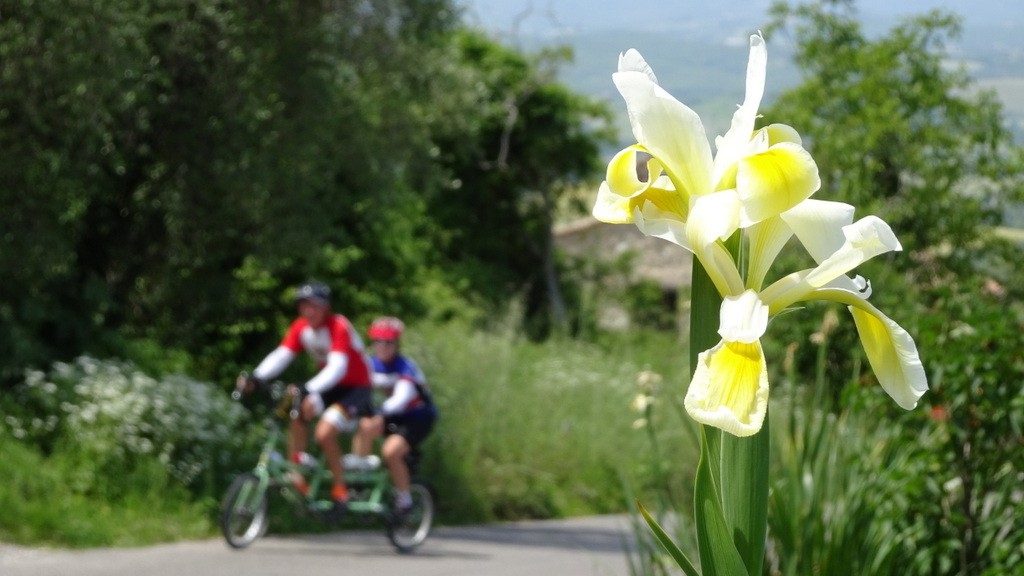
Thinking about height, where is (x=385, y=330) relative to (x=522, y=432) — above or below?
above

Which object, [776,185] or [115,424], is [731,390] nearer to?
[776,185]

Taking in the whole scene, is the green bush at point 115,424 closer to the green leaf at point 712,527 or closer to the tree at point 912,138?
the tree at point 912,138

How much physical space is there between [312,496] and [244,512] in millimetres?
685

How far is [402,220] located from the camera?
22484mm

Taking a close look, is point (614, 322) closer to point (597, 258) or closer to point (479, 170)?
point (597, 258)

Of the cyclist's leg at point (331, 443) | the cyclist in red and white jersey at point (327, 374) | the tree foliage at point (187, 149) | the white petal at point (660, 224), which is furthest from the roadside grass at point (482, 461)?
the white petal at point (660, 224)

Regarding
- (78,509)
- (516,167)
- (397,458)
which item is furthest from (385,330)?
(516,167)

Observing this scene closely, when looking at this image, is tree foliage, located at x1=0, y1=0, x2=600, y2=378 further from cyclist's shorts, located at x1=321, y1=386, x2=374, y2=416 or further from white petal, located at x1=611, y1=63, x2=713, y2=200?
white petal, located at x1=611, y1=63, x2=713, y2=200

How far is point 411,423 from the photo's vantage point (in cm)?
1201

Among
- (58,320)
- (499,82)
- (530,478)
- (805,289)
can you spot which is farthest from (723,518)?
(499,82)

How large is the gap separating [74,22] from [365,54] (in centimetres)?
361

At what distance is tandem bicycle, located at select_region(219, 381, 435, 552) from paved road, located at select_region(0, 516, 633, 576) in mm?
164

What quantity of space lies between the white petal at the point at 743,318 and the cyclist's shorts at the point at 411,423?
33.0 ft

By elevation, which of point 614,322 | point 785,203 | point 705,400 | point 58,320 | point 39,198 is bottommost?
point 614,322
